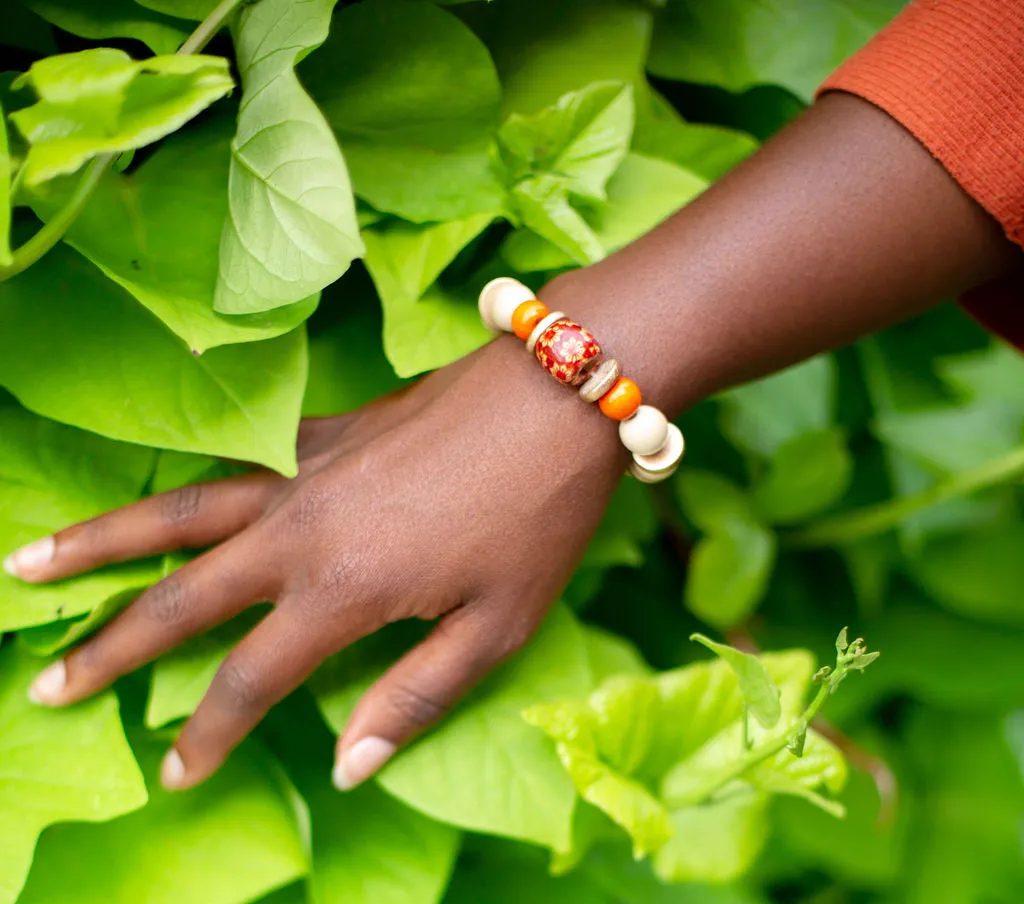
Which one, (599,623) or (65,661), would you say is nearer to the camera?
(65,661)

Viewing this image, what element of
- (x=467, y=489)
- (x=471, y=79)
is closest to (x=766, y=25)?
(x=471, y=79)

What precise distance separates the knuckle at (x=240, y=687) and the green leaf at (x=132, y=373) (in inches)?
3.8

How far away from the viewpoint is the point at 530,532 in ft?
1.40

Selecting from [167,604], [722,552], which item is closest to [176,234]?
[167,604]

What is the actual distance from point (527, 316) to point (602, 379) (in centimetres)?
4

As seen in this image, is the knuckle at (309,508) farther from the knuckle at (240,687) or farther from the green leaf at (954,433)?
the green leaf at (954,433)

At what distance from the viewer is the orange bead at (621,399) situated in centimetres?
41

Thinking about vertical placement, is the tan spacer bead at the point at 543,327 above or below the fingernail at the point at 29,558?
above

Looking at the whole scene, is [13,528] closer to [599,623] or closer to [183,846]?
[183,846]

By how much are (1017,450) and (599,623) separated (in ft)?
1.06

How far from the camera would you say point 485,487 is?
42 centimetres

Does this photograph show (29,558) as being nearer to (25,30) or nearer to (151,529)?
(151,529)

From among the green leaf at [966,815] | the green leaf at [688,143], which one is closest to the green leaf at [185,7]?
the green leaf at [688,143]

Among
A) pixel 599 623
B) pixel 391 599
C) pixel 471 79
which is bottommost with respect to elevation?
pixel 599 623
